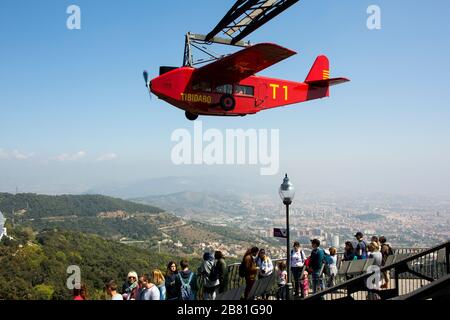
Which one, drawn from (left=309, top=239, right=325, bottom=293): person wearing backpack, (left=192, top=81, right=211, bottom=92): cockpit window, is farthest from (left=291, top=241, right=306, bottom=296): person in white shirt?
(left=192, top=81, right=211, bottom=92): cockpit window

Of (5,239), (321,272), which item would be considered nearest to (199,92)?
(321,272)

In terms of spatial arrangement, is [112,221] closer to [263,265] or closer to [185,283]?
[263,265]

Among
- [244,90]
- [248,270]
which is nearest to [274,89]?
[244,90]

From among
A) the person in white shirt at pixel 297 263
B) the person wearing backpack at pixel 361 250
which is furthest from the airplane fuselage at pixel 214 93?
the person wearing backpack at pixel 361 250

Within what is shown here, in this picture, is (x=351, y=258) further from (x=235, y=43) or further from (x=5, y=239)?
(x=5, y=239)

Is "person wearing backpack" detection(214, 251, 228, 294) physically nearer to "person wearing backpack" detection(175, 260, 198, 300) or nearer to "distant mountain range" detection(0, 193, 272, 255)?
"person wearing backpack" detection(175, 260, 198, 300)

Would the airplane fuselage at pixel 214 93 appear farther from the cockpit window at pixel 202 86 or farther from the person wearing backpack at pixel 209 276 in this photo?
the person wearing backpack at pixel 209 276
